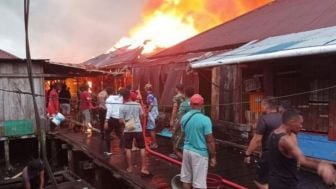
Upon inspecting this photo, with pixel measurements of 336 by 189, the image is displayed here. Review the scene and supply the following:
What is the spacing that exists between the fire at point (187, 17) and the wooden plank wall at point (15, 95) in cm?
778

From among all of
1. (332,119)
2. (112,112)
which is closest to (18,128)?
(112,112)

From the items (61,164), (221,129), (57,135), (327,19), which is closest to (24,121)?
(57,135)

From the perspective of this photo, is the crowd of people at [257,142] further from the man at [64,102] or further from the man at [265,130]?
the man at [64,102]

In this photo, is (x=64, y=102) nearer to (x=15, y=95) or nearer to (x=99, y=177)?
(x=15, y=95)

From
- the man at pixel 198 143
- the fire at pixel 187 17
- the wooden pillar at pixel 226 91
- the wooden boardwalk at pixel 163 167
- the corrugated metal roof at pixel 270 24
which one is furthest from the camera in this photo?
the fire at pixel 187 17

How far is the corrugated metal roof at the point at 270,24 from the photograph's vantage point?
32.5ft

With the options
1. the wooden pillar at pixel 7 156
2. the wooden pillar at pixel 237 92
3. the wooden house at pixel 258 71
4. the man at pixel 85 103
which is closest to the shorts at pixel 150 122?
the wooden house at pixel 258 71

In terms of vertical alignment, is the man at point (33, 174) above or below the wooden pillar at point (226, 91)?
below

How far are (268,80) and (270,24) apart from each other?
2428mm

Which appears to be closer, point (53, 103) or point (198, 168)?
point (198, 168)

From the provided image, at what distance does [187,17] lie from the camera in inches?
819

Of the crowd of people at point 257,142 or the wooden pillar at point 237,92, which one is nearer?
the crowd of people at point 257,142

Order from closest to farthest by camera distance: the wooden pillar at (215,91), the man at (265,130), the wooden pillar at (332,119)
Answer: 1. the man at (265,130)
2. the wooden pillar at (332,119)
3. the wooden pillar at (215,91)

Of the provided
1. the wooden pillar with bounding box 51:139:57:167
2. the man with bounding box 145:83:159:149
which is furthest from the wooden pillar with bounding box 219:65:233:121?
the wooden pillar with bounding box 51:139:57:167
